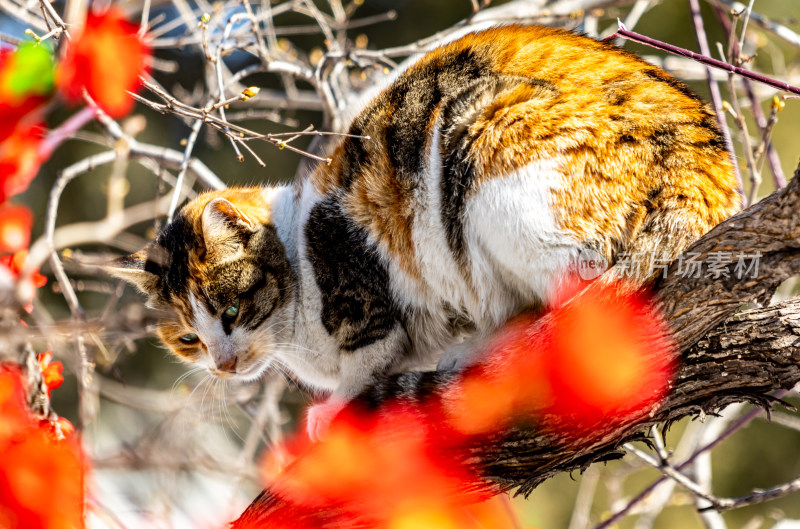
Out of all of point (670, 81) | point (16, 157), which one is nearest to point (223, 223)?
point (16, 157)

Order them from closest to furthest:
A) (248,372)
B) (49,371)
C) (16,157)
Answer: (16,157) → (49,371) → (248,372)

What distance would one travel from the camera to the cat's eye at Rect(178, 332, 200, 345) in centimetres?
225

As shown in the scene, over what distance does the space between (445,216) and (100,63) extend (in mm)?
948

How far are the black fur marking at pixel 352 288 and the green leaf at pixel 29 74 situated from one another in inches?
39.9

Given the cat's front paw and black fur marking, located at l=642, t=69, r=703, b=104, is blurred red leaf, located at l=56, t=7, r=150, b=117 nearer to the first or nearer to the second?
the cat's front paw

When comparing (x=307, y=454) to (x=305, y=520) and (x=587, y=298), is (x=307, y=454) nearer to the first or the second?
(x=305, y=520)

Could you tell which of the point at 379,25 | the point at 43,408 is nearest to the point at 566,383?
the point at 43,408

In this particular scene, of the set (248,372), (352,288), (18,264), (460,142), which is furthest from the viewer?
(248,372)

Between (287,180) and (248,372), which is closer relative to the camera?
(248,372)

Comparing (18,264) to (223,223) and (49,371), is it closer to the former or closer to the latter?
(49,371)

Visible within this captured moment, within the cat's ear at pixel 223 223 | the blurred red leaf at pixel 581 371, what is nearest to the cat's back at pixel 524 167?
the blurred red leaf at pixel 581 371

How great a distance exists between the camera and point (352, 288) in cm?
207

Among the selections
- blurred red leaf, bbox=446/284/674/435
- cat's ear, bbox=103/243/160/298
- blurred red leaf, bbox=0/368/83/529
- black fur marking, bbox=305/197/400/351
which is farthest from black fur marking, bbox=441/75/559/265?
blurred red leaf, bbox=0/368/83/529

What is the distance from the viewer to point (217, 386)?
2367 millimetres
